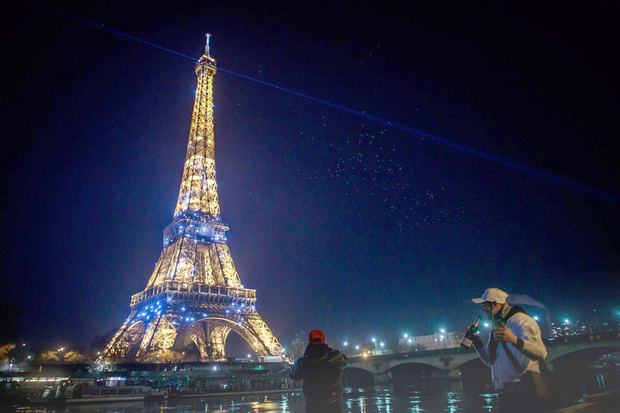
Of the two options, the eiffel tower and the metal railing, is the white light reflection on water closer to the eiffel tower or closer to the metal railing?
the eiffel tower

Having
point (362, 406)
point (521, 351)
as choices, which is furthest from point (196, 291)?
point (521, 351)

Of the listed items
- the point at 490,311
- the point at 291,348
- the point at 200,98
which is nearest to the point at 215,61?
the point at 200,98

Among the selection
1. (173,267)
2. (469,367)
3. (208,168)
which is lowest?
(469,367)

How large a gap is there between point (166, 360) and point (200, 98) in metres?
36.8

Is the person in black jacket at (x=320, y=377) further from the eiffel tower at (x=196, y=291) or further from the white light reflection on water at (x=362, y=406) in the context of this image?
the eiffel tower at (x=196, y=291)

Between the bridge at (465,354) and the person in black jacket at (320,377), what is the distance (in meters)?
30.6

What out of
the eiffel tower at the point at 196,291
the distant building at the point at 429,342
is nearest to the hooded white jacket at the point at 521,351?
the eiffel tower at the point at 196,291

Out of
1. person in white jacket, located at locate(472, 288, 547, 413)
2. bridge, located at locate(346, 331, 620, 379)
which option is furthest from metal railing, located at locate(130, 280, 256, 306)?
person in white jacket, located at locate(472, 288, 547, 413)

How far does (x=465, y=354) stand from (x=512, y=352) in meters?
45.0

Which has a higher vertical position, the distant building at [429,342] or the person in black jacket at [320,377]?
the person in black jacket at [320,377]

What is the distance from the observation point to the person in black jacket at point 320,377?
452cm

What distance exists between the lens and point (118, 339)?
4331 cm

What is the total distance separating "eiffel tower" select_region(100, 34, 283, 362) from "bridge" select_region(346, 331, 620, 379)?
14332 mm

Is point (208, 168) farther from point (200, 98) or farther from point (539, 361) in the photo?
point (539, 361)
